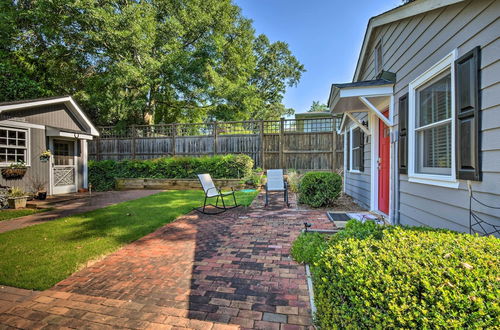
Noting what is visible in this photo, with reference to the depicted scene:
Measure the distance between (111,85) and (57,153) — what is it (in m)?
4.29

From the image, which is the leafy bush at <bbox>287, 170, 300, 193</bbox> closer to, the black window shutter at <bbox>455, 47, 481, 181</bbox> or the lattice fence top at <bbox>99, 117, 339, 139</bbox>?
the lattice fence top at <bbox>99, 117, 339, 139</bbox>

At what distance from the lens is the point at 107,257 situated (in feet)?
10.4

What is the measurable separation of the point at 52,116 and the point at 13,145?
1.73 metres

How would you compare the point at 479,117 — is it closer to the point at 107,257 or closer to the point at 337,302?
the point at 337,302

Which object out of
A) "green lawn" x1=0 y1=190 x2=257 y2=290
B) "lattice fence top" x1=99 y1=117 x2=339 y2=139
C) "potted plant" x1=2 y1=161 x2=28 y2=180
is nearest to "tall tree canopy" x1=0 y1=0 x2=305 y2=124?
"lattice fence top" x1=99 y1=117 x2=339 y2=139

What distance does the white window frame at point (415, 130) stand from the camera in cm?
251

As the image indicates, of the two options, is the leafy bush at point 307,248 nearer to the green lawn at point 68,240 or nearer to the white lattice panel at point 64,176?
the green lawn at point 68,240

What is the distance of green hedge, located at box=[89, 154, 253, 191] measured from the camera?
9.60 meters

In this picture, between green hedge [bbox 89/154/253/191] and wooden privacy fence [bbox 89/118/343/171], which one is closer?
green hedge [bbox 89/154/253/191]

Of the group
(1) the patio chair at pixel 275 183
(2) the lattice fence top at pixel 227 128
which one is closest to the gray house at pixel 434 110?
(1) the patio chair at pixel 275 183

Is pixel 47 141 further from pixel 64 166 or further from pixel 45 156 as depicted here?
pixel 64 166

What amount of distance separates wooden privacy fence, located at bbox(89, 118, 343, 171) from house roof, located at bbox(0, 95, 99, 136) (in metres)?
2.37

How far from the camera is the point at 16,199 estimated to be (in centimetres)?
654

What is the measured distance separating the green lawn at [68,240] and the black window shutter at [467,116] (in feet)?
14.5
